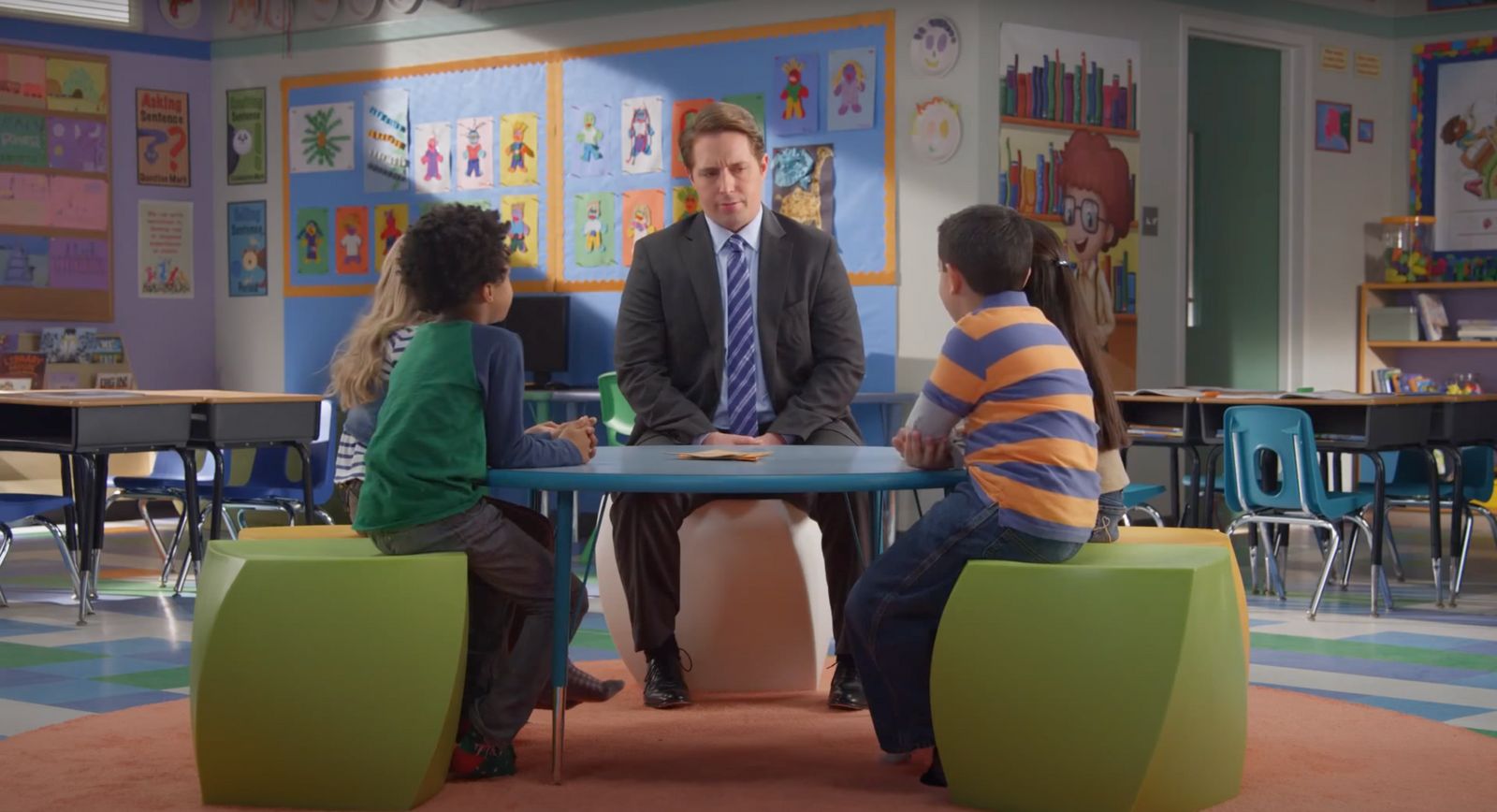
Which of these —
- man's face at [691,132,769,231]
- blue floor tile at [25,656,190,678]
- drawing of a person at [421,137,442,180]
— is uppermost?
drawing of a person at [421,137,442,180]

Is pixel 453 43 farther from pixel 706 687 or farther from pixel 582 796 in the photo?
pixel 582 796

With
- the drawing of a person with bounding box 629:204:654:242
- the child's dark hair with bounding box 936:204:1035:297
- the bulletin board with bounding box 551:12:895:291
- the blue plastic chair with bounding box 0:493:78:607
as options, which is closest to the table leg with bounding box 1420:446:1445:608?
the bulletin board with bounding box 551:12:895:291

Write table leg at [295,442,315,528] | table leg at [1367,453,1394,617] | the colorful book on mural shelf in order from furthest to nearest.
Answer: the colorful book on mural shelf < table leg at [295,442,315,528] < table leg at [1367,453,1394,617]

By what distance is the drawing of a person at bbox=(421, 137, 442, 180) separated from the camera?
987 cm

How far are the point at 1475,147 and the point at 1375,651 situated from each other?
225 inches

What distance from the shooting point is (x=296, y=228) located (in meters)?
10.4

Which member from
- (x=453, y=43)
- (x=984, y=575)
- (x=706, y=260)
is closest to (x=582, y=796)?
(x=984, y=575)

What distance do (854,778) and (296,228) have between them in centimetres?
766

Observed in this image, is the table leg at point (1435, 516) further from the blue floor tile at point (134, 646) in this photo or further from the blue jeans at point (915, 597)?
the blue floor tile at point (134, 646)

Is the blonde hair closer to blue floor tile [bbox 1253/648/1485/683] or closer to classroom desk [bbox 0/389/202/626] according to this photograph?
classroom desk [bbox 0/389/202/626]

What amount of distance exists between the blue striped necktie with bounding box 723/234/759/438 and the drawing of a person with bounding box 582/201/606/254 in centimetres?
476

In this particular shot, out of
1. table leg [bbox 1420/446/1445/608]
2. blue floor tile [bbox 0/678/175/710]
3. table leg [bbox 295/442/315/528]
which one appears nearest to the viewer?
blue floor tile [bbox 0/678/175/710]

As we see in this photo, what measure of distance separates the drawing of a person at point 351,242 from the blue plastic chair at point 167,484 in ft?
8.05

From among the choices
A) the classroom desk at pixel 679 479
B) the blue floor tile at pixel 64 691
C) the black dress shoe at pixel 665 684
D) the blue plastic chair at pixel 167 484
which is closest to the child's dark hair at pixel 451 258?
the classroom desk at pixel 679 479
